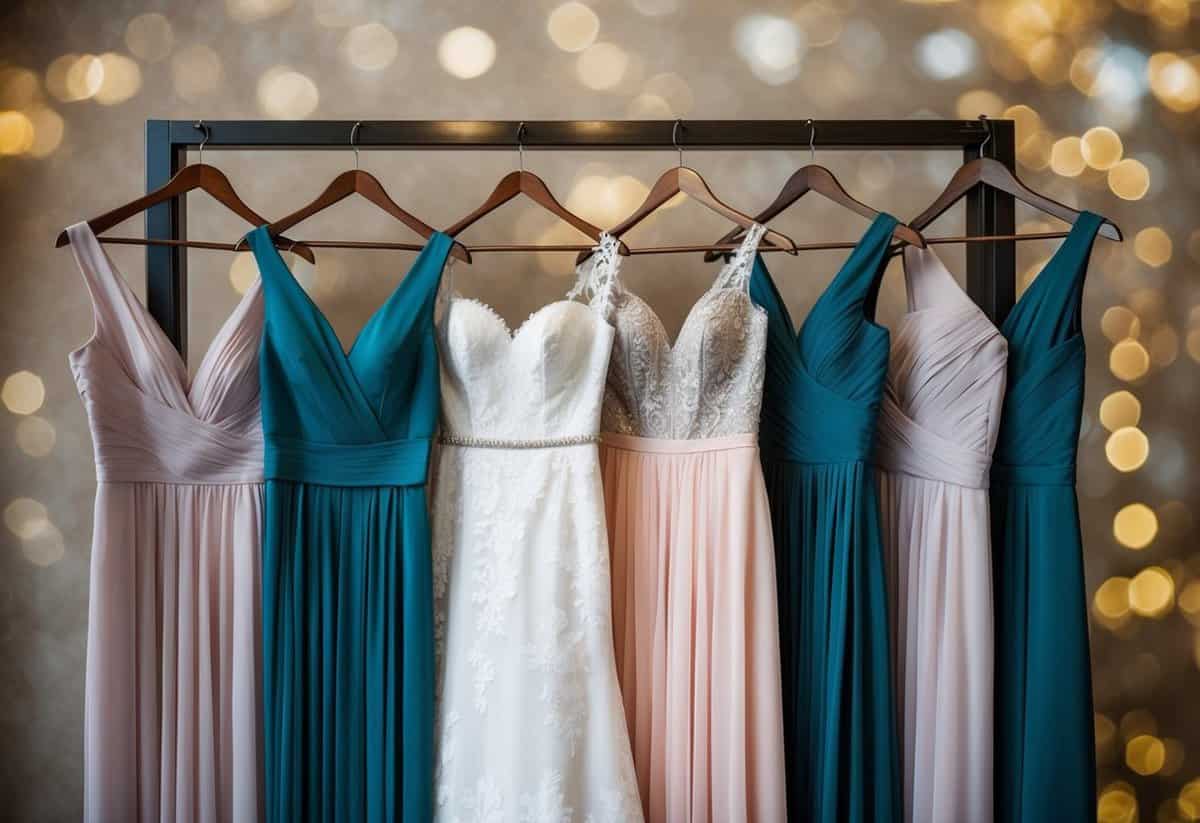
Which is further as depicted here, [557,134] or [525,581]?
[557,134]

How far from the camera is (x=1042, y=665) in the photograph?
1.48 m

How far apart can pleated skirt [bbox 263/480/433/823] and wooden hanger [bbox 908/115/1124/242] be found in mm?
1100

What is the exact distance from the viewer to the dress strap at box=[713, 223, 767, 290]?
1.49 meters

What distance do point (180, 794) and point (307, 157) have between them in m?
1.37

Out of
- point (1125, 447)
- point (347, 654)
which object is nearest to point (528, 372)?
point (347, 654)

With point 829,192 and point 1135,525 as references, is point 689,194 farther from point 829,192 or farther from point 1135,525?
point 1135,525

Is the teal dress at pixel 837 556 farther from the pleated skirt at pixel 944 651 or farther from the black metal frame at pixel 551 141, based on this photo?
the black metal frame at pixel 551 141

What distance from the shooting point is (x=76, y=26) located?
204 cm

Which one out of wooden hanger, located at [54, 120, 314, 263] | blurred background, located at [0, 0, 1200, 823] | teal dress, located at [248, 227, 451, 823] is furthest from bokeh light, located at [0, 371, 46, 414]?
teal dress, located at [248, 227, 451, 823]

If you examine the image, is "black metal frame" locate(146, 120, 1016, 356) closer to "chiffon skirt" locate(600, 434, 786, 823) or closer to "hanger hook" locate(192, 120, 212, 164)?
"hanger hook" locate(192, 120, 212, 164)

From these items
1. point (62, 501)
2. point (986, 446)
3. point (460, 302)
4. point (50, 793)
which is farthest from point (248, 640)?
point (986, 446)

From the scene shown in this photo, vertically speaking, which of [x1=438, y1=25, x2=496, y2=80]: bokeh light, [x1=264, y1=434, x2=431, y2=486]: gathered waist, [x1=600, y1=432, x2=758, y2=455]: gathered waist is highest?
[x1=438, y1=25, x2=496, y2=80]: bokeh light

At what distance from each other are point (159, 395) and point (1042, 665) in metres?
1.59

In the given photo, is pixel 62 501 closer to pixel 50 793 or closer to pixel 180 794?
pixel 50 793
